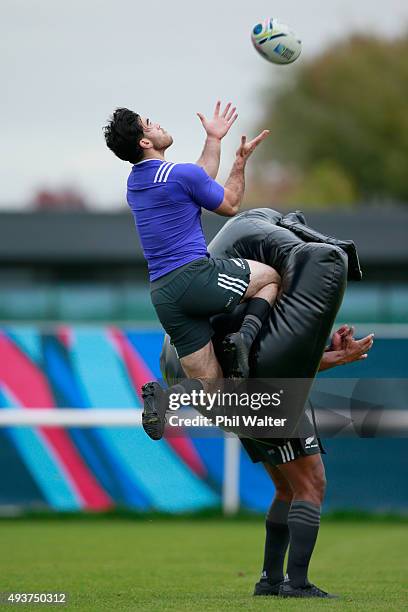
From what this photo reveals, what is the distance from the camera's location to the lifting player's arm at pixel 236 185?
761cm

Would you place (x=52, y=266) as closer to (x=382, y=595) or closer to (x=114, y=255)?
(x=114, y=255)

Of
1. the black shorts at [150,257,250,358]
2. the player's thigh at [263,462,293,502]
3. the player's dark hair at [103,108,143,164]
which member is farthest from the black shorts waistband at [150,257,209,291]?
the player's thigh at [263,462,293,502]

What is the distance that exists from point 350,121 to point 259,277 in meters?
40.3

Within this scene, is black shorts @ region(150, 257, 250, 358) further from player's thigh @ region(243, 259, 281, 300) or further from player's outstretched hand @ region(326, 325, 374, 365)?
player's outstretched hand @ region(326, 325, 374, 365)

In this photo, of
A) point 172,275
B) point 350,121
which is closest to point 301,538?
point 172,275

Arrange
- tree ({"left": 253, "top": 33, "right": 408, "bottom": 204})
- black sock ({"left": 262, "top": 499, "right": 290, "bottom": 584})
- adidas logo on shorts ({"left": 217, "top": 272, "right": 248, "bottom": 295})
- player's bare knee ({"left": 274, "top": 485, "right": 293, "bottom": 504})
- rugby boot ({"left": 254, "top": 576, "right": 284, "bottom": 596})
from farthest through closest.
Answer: tree ({"left": 253, "top": 33, "right": 408, "bottom": 204})
player's bare knee ({"left": 274, "top": 485, "right": 293, "bottom": 504})
black sock ({"left": 262, "top": 499, "right": 290, "bottom": 584})
rugby boot ({"left": 254, "top": 576, "right": 284, "bottom": 596})
adidas logo on shorts ({"left": 217, "top": 272, "right": 248, "bottom": 295})

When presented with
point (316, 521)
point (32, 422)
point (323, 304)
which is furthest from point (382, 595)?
point (32, 422)

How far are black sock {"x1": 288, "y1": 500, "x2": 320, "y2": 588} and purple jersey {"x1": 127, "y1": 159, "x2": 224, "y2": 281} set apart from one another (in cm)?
173

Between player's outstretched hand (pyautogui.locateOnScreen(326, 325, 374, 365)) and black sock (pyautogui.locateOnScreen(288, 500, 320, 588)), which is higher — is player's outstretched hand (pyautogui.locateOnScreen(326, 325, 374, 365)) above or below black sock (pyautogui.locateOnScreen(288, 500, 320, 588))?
above

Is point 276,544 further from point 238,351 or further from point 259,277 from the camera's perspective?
point 259,277

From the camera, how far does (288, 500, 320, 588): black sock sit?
25.2ft

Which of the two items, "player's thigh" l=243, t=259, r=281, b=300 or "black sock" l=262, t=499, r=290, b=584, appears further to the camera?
"black sock" l=262, t=499, r=290, b=584

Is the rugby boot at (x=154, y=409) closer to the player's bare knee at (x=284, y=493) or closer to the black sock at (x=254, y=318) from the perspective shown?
the black sock at (x=254, y=318)

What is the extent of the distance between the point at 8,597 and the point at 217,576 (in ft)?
6.87
